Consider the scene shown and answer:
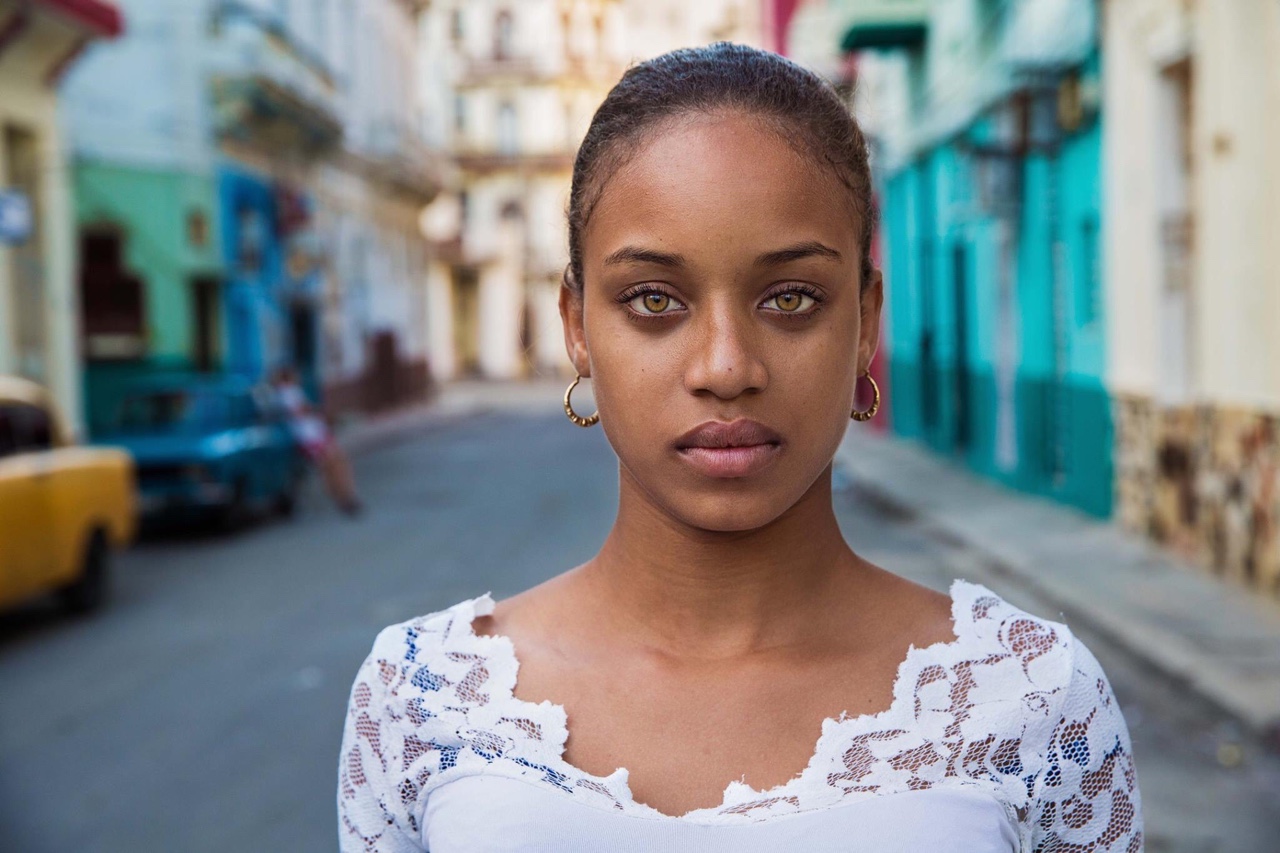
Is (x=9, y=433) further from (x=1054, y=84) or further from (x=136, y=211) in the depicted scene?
(x=136, y=211)

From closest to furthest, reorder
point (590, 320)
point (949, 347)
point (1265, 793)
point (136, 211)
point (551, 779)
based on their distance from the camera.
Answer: point (551, 779)
point (590, 320)
point (1265, 793)
point (949, 347)
point (136, 211)

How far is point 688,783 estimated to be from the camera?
1.67 m

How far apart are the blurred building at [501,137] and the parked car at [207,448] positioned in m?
42.5

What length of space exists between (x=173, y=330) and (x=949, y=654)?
878 inches

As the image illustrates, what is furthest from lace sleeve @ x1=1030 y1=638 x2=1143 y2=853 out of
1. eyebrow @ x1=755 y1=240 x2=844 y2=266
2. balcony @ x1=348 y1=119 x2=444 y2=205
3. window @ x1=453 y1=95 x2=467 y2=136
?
window @ x1=453 y1=95 x2=467 y2=136

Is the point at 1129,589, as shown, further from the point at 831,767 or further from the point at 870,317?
the point at 831,767

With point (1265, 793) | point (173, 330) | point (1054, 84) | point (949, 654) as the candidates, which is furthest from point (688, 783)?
point (173, 330)

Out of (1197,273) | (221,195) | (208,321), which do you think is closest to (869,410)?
(1197,273)

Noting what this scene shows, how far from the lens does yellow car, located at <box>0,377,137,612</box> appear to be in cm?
931

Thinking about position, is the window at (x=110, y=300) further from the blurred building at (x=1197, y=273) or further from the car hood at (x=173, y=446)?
the blurred building at (x=1197, y=273)

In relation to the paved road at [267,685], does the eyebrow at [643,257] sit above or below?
above

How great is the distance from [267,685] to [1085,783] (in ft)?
21.9

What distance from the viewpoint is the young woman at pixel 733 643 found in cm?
164

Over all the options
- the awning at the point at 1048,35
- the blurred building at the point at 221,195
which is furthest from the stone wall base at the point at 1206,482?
the blurred building at the point at 221,195
